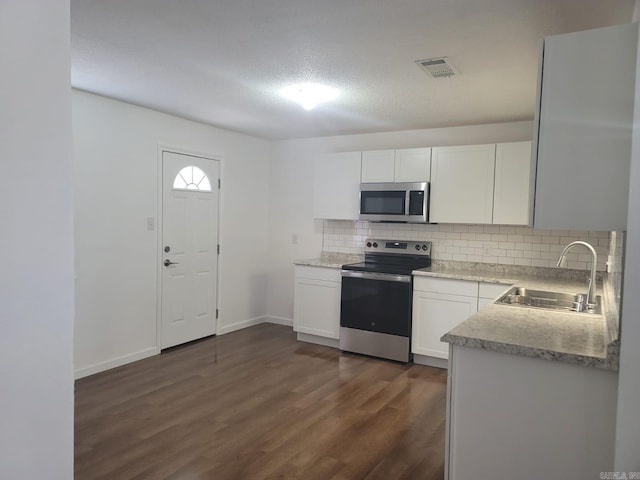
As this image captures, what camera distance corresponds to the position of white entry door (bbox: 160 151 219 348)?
451 centimetres

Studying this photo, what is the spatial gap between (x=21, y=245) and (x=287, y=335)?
440 centimetres

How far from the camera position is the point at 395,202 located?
4574 millimetres

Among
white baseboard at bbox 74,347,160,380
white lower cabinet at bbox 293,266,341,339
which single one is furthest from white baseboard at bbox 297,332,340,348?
white baseboard at bbox 74,347,160,380

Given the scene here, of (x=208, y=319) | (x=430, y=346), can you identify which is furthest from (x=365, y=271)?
(x=208, y=319)

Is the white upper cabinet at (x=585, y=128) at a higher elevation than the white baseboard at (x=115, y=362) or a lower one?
higher

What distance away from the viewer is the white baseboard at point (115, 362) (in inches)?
148

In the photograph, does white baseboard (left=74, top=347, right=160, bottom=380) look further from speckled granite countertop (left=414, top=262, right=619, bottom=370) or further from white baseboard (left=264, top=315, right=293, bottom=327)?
speckled granite countertop (left=414, top=262, right=619, bottom=370)

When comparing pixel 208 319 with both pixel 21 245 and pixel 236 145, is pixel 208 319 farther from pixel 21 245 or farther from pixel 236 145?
pixel 21 245

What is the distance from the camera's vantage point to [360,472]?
8.05 ft

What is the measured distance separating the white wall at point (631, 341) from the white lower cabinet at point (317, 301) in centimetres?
338

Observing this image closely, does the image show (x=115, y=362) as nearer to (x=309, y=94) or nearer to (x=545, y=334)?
(x=309, y=94)

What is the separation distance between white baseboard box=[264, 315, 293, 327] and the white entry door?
93 centimetres

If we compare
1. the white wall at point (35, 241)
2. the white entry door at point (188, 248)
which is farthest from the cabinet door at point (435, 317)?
the white wall at point (35, 241)

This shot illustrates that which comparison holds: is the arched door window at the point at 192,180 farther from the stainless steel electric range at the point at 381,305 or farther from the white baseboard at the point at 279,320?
the white baseboard at the point at 279,320
